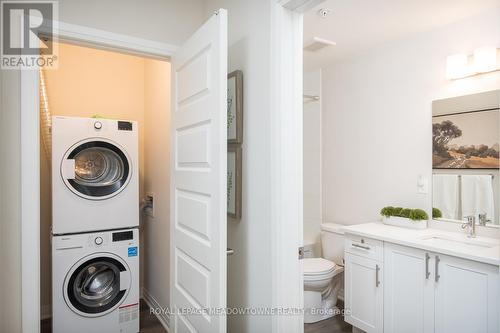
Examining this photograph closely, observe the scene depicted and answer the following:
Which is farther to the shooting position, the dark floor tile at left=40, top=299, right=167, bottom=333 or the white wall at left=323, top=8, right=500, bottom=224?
the dark floor tile at left=40, top=299, right=167, bottom=333

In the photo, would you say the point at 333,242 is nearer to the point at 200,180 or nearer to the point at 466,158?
the point at 466,158

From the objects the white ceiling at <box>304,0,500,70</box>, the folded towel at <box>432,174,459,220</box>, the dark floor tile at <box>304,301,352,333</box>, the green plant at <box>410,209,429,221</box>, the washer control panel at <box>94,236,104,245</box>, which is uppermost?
the white ceiling at <box>304,0,500,70</box>

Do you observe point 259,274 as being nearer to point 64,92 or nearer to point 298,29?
point 298,29

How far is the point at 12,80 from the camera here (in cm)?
156

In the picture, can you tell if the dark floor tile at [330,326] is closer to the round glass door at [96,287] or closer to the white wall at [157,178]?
the white wall at [157,178]

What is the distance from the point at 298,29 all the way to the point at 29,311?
1.90m

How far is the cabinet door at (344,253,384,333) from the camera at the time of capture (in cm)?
241

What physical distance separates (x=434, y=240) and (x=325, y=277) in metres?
0.95

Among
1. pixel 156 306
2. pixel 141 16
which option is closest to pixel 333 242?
pixel 156 306

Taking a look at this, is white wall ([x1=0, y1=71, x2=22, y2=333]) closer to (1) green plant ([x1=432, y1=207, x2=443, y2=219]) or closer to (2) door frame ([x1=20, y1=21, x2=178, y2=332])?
(2) door frame ([x1=20, y1=21, x2=178, y2=332])

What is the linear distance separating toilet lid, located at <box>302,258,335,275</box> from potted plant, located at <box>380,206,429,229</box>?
0.64 meters

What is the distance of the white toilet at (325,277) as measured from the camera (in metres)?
2.79

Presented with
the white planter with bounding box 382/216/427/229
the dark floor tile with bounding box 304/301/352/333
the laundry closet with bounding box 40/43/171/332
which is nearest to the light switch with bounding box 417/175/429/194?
the white planter with bounding box 382/216/427/229

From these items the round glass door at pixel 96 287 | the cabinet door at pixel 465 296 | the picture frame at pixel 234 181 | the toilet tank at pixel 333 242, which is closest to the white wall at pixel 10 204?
the round glass door at pixel 96 287
